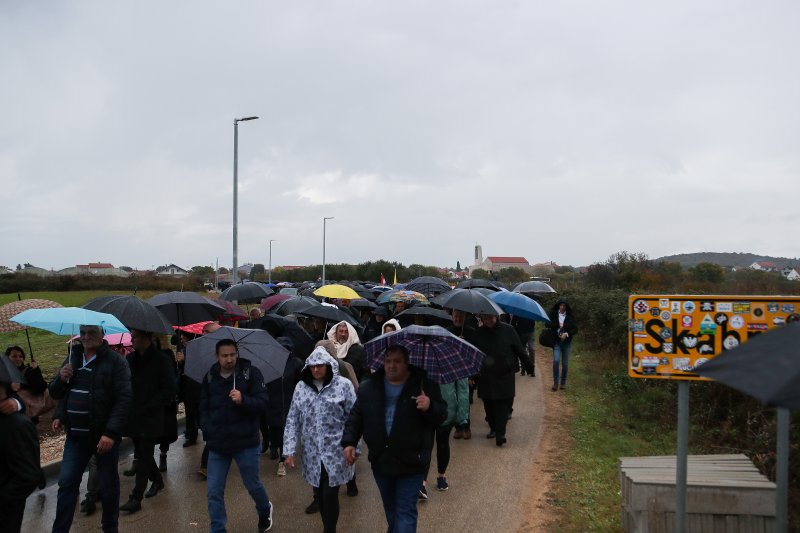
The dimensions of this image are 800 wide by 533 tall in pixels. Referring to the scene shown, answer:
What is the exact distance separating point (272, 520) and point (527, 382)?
8.54m

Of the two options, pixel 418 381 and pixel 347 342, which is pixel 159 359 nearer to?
pixel 347 342

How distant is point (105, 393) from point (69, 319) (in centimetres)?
81

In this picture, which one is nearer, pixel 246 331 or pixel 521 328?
pixel 246 331

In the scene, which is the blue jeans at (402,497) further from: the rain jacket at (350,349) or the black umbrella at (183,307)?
the black umbrella at (183,307)

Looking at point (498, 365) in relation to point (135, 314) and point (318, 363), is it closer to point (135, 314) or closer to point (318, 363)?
point (318, 363)

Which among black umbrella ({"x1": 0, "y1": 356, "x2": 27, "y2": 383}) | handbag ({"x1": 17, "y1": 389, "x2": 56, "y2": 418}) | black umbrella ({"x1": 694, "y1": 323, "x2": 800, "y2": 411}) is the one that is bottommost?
handbag ({"x1": 17, "y1": 389, "x2": 56, "y2": 418})

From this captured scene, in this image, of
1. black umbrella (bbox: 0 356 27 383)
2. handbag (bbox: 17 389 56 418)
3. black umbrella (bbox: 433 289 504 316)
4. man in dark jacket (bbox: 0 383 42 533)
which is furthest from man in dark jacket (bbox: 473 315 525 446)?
black umbrella (bbox: 0 356 27 383)

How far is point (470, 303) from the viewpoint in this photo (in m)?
8.11

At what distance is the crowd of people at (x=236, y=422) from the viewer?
13.8 feet

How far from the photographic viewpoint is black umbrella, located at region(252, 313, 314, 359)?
741cm

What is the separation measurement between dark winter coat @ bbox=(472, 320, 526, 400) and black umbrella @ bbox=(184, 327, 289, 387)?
10.7ft

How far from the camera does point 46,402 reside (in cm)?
603

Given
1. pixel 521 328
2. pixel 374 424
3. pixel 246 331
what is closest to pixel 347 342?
pixel 246 331

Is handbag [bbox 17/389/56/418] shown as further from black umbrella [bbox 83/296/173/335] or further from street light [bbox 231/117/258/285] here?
street light [bbox 231/117/258/285]
